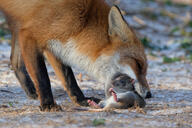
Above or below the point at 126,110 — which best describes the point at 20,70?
above

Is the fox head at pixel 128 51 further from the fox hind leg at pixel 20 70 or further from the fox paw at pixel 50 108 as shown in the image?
the fox hind leg at pixel 20 70

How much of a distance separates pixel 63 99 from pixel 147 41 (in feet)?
25.6

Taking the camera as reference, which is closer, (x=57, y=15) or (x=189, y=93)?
(x=57, y=15)

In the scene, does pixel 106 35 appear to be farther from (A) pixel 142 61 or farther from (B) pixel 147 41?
(B) pixel 147 41

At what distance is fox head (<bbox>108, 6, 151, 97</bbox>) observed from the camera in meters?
5.54

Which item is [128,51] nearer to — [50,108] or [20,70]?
[50,108]

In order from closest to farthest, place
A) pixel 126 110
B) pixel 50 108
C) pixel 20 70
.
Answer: pixel 50 108, pixel 126 110, pixel 20 70

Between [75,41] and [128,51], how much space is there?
87 cm

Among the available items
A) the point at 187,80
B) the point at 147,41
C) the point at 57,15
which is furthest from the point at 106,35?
the point at 147,41

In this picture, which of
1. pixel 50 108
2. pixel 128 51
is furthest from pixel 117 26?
pixel 50 108

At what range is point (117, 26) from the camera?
5.55 meters

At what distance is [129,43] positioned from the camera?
5.64 metres

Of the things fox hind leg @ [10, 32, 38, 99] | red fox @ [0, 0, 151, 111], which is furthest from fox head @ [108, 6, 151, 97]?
fox hind leg @ [10, 32, 38, 99]

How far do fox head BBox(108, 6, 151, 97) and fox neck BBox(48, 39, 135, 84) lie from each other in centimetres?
5
